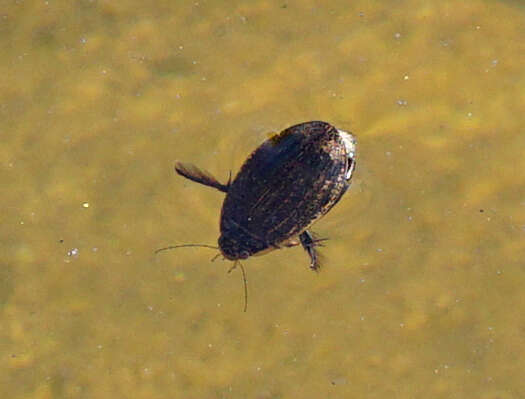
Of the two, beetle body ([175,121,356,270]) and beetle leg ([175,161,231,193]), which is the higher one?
beetle body ([175,121,356,270])

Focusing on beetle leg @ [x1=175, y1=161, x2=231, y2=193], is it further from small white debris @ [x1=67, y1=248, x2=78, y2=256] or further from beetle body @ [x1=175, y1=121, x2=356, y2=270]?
small white debris @ [x1=67, y1=248, x2=78, y2=256]

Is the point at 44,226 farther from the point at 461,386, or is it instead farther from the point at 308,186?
the point at 461,386

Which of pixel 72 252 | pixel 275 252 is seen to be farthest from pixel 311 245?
pixel 72 252

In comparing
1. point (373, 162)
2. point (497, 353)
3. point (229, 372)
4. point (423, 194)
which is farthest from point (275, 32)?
point (497, 353)

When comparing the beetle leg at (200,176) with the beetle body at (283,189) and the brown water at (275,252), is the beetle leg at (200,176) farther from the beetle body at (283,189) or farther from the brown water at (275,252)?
the beetle body at (283,189)

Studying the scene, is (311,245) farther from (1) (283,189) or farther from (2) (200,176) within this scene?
(2) (200,176)

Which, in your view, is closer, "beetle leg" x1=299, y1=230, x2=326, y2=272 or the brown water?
"beetle leg" x1=299, y1=230, x2=326, y2=272

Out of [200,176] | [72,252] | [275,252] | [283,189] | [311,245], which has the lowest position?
[72,252]

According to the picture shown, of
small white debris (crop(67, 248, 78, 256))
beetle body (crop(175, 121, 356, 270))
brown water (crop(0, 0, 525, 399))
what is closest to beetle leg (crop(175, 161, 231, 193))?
brown water (crop(0, 0, 525, 399))
